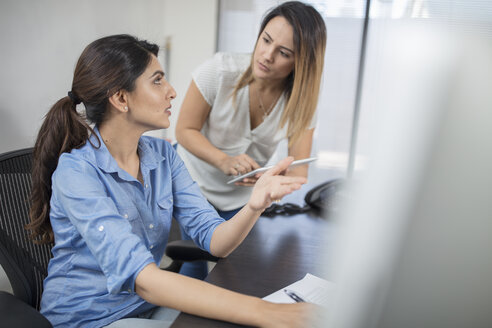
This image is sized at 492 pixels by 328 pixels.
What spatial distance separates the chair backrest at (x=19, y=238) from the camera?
91 centimetres

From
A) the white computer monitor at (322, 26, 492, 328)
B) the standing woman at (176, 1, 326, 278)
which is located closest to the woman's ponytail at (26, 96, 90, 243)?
the standing woman at (176, 1, 326, 278)

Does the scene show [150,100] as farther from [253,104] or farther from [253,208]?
[253,104]

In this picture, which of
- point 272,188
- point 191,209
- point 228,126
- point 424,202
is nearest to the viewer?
point 424,202

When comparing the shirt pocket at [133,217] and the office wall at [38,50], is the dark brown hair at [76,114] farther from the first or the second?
the office wall at [38,50]

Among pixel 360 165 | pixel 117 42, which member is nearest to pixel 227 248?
pixel 117 42

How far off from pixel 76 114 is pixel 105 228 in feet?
1.15

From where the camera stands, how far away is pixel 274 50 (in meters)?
1.33

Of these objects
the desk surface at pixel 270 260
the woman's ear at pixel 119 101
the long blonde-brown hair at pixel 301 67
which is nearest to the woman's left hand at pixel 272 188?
the desk surface at pixel 270 260

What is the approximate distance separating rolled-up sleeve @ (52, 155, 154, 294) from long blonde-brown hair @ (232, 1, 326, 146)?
28.8 inches

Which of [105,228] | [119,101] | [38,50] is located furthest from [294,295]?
[38,50]

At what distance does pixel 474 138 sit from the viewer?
32 cm

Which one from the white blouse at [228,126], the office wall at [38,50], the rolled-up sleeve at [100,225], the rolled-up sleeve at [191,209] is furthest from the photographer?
the office wall at [38,50]

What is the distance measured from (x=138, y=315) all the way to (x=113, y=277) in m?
0.23

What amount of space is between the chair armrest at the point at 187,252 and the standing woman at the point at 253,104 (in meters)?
0.22
